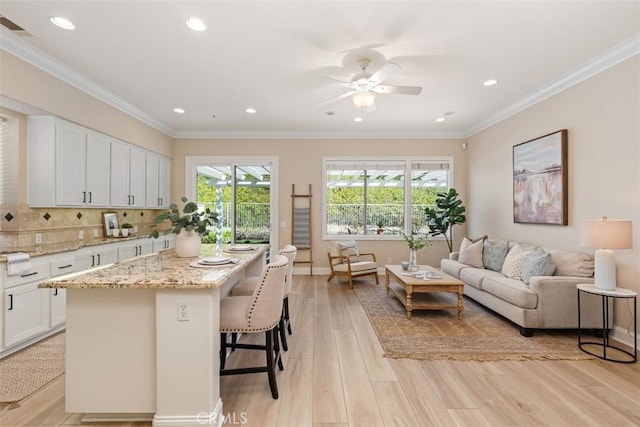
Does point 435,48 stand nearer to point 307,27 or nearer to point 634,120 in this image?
point 307,27

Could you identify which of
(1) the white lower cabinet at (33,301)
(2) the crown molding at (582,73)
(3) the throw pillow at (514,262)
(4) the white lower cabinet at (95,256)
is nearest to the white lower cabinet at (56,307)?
(1) the white lower cabinet at (33,301)

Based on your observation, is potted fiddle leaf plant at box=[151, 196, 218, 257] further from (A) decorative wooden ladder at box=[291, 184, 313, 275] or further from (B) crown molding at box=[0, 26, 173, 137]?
(A) decorative wooden ladder at box=[291, 184, 313, 275]

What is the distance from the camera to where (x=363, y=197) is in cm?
632

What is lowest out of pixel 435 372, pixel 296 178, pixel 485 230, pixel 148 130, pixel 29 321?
pixel 435 372

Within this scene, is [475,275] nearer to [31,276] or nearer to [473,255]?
[473,255]

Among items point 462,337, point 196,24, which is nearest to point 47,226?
point 196,24

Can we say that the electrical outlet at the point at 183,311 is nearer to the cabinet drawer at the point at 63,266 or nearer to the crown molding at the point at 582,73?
the cabinet drawer at the point at 63,266

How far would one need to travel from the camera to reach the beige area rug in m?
2.20

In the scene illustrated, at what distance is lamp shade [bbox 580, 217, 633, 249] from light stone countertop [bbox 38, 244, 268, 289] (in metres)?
3.14

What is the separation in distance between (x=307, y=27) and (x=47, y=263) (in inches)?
135

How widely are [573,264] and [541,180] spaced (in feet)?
4.40

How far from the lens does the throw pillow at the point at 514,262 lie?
376 centimetres

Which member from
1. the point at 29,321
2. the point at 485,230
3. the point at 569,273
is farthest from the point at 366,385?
the point at 485,230

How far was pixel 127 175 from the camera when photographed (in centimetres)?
465
